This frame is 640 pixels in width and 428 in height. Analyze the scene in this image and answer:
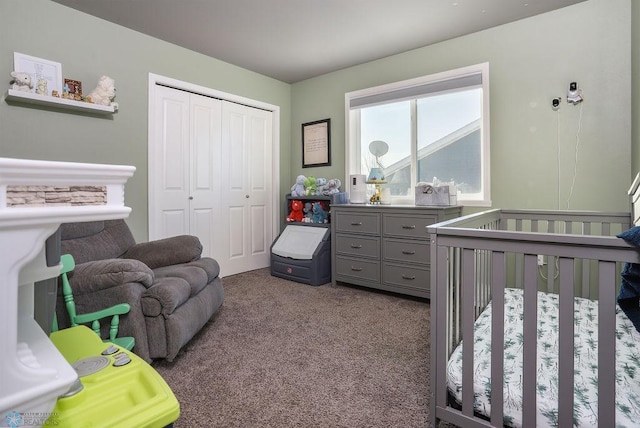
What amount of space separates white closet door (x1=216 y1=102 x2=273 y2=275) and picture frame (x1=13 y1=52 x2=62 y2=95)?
1512 millimetres

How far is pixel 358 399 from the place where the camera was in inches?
63.2

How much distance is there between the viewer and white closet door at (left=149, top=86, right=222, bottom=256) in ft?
10.8

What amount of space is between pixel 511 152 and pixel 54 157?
11.9 feet

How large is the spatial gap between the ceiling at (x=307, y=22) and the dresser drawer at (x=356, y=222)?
5.31 ft

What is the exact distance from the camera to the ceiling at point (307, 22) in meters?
2.65

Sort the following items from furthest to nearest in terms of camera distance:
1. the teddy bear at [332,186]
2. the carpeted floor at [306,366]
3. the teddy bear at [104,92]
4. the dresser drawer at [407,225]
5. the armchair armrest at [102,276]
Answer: the teddy bear at [332,186] < the dresser drawer at [407,225] < the teddy bear at [104,92] < the armchair armrest at [102,276] < the carpeted floor at [306,366]

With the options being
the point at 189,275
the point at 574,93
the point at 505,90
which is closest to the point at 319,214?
the point at 189,275

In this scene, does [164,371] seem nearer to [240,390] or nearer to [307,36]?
[240,390]

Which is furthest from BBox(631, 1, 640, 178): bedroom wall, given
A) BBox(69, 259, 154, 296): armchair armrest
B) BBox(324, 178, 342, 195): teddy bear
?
BBox(69, 259, 154, 296): armchair armrest

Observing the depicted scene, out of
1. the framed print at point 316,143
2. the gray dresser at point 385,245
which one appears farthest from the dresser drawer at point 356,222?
the framed print at point 316,143

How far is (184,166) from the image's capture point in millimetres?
3500

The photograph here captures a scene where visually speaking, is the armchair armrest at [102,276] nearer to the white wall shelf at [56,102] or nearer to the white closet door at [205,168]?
the white wall shelf at [56,102]

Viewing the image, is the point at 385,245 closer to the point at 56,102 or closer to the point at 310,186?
the point at 310,186

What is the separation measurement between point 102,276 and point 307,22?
7.94 ft
